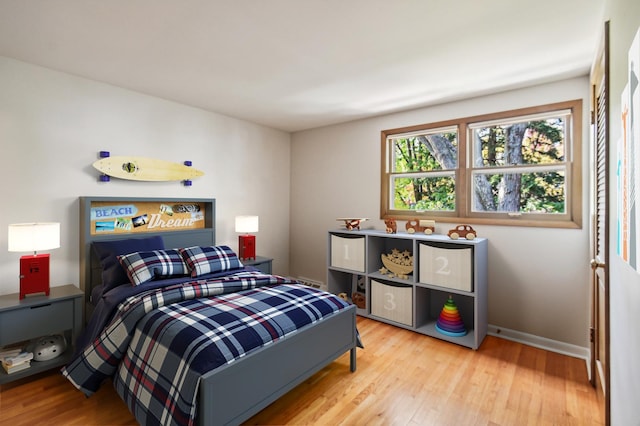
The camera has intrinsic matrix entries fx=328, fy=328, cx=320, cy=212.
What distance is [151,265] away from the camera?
270 centimetres

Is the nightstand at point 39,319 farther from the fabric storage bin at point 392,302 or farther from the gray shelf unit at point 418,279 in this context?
the fabric storage bin at point 392,302

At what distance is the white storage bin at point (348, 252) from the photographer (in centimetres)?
368

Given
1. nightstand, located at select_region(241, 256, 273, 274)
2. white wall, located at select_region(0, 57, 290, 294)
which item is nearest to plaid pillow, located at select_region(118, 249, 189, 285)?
white wall, located at select_region(0, 57, 290, 294)

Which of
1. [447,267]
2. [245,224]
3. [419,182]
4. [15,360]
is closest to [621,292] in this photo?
[447,267]

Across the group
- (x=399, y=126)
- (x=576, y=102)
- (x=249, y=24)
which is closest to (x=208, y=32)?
(x=249, y=24)

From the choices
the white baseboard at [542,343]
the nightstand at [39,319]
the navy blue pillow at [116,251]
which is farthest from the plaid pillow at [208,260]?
the white baseboard at [542,343]

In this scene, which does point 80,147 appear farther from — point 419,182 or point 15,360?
point 419,182

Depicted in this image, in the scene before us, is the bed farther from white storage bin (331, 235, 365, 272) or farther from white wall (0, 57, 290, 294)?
white storage bin (331, 235, 365, 272)

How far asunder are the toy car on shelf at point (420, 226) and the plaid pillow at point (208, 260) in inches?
71.9

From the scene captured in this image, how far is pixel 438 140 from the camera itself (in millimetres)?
3619

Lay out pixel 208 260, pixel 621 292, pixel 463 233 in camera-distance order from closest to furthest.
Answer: pixel 621 292
pixel 208 260
pixel 463 233

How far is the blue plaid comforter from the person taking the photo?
5.46 feet

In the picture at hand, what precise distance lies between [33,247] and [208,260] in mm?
1237

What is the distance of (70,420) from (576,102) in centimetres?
431
